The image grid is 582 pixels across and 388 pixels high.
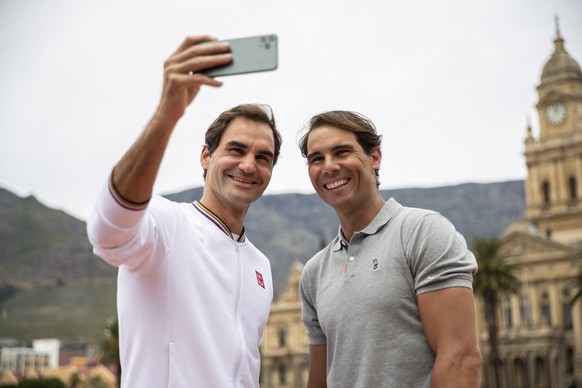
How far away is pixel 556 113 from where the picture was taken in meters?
71.1

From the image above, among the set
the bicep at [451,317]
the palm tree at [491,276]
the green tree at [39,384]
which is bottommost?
the green tree at [39,384]

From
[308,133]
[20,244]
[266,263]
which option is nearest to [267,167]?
[308,133]

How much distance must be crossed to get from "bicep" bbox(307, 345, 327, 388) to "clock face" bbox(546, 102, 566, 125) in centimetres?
7072

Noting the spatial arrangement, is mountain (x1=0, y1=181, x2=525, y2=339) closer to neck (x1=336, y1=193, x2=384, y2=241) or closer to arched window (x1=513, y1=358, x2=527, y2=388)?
arched window (x1=513, y1=358, x2=527, y2=388)

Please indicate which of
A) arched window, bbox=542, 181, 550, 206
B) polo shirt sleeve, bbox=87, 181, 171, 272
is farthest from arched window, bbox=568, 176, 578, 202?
polo shirt sleeve, bbox=87, 181, 171, 272

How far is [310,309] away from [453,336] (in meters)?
1.37

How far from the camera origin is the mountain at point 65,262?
13538 cm

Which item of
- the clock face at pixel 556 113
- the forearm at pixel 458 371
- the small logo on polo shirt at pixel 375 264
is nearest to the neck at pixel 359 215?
the small logo on polo shirt at pixel 375 264

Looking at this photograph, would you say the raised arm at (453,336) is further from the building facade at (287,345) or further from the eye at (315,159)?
the building facade at (287,345)

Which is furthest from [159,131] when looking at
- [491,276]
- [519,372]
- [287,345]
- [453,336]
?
[287,345]

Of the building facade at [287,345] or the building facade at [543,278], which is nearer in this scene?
the building facade at [543,278]

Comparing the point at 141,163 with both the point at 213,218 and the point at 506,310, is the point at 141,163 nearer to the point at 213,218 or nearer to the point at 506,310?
the point at 213,218

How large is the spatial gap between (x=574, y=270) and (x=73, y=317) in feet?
329

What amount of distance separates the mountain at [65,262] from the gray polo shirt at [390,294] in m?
104
